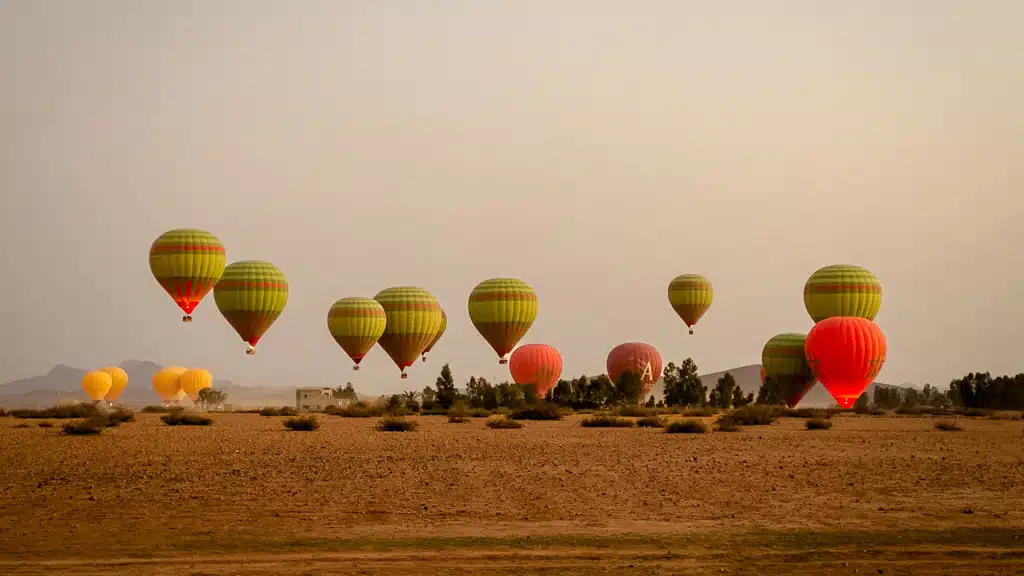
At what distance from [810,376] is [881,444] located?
4295 cm

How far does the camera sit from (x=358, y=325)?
79125mm

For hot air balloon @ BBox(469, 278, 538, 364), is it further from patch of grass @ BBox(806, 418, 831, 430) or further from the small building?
the small building

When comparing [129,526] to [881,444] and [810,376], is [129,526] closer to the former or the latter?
[881,444]

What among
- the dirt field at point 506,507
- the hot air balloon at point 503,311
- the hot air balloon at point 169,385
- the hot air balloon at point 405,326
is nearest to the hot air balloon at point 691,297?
the hot air balloon at point 503,311

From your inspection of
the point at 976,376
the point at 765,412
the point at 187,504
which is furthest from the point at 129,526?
the point at 976,376

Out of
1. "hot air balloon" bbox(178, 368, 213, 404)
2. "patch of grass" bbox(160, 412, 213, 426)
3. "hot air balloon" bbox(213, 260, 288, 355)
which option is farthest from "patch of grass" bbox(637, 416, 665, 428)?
"hot air balloon" bbox(178, 368, 213, 404)

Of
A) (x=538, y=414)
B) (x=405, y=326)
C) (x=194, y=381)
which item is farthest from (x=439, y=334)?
(x=194, y=381)

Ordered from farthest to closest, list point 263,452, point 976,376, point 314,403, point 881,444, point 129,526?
point 314,403 < point 976,376 < point 881,444 < point 263,452 < point 129,526

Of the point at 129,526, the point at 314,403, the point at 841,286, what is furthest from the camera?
the point at 314,403

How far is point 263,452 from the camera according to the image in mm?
33656

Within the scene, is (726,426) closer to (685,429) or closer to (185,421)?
(685,429)

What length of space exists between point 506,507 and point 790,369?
200 ft

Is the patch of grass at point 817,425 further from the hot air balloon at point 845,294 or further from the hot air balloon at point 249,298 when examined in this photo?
the hot air balloon at point 249,298

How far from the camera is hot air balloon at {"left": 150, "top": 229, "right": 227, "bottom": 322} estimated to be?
68812 mm
